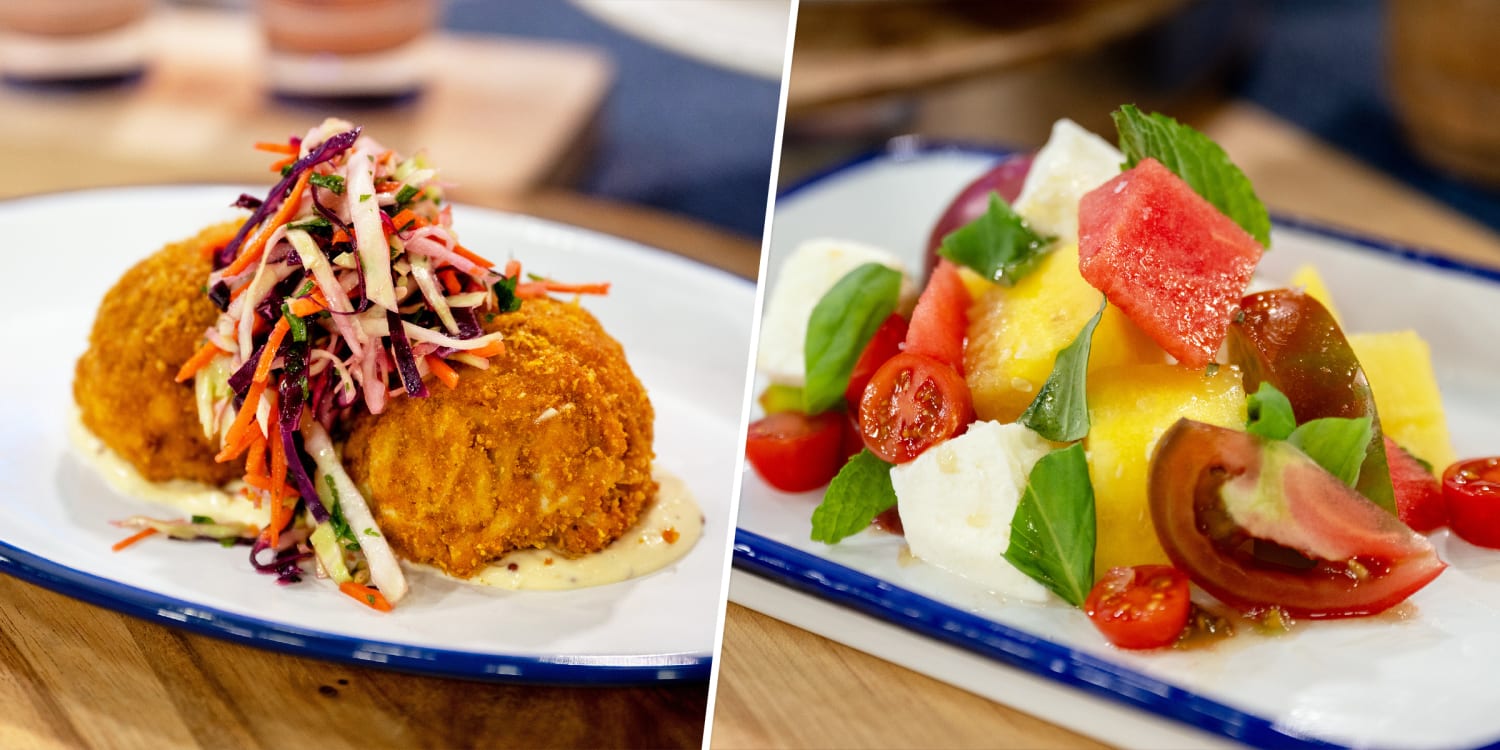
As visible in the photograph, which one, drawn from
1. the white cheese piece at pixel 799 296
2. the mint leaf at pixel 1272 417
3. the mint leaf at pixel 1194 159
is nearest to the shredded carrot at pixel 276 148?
the white cheese piece at pixel 799 296

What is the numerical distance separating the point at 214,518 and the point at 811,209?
4.37 ft

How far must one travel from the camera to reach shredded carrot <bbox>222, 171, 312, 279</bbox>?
1.83 meters

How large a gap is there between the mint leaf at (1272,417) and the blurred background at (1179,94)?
158cm

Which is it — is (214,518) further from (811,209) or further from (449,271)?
(811,209)

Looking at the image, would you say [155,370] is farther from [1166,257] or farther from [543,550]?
[1166,257]

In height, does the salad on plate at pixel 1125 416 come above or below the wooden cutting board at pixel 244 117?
above

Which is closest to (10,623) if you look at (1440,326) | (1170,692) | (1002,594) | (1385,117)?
(1002,594)

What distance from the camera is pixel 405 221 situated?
1.83 metres

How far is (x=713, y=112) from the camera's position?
4.89 metres

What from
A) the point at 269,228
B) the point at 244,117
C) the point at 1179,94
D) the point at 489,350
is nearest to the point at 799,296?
the point at 489,350

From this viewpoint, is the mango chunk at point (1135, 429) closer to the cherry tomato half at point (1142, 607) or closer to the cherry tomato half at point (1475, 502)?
the cherry tomato half at point (1142, 607)

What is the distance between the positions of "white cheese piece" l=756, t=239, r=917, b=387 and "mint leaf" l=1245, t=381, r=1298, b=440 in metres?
0.62

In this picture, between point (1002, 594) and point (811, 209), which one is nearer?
point (1002, 594)

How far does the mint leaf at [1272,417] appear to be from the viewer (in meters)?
1.64
